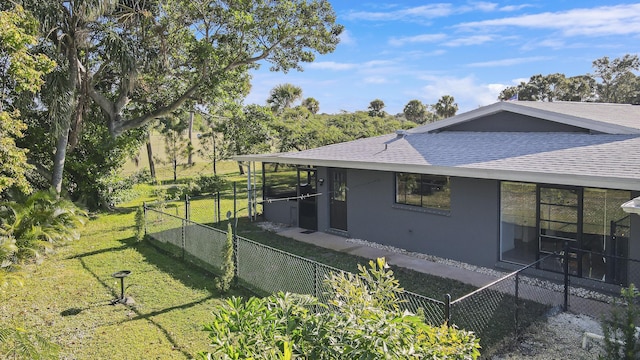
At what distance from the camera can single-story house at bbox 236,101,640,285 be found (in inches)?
333

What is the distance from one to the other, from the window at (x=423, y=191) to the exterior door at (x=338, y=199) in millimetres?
2216

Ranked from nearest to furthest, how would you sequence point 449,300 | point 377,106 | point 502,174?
1. point 449,300
2. point 502,174
3. point 377,106

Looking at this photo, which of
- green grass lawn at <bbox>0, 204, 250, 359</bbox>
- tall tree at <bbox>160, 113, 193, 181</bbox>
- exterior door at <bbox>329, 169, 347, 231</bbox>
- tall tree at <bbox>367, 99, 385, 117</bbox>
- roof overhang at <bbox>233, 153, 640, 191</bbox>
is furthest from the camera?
tall tree at <bbox>367, 99, 385, 117</bbox>

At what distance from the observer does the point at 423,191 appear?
11453 mm

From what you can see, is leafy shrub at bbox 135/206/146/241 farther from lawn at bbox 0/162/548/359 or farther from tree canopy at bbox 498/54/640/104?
tree canopy at bbox 498/54/640/104

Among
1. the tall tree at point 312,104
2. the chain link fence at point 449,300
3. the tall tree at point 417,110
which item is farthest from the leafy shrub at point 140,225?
the tall tree at point 417,110

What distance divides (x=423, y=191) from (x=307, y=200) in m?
4.86

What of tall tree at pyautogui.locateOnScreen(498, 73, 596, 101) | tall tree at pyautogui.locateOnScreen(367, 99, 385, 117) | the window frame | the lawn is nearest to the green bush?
the lawn

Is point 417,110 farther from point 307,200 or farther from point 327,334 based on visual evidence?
point 327,334

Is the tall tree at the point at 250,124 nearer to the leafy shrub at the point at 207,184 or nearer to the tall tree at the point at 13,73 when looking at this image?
the leafy shrub at the point at 207,184

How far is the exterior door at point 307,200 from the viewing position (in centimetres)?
1484

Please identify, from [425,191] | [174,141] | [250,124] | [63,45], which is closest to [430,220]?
[425,191]

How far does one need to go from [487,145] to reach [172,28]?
12288mm

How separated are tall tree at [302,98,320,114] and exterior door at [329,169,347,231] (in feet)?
116
